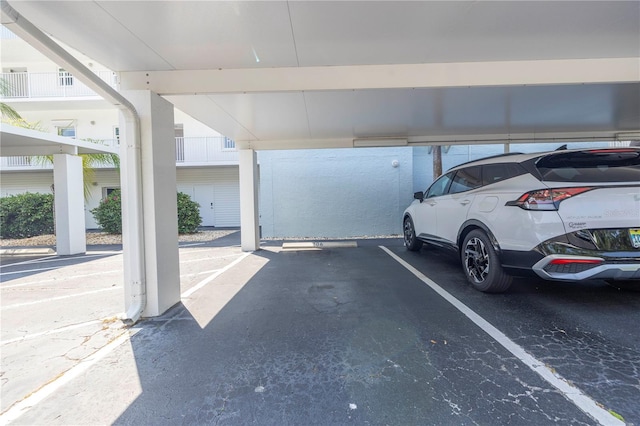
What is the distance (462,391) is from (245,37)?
3.72m

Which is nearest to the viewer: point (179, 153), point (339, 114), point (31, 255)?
point (339, 114)

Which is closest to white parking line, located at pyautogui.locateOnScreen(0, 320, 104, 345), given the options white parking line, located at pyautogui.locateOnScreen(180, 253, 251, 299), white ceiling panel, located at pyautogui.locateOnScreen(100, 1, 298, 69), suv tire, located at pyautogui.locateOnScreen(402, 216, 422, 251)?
white parking line, located at pyautogui.locateOnScreen(180, 253, 251, 299)

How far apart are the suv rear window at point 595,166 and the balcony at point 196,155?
521 inches

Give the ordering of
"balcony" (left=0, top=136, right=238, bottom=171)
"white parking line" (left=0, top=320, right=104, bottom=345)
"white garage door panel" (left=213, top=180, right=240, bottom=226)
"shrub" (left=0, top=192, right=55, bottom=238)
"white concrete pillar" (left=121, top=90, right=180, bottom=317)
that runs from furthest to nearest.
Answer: "white garage door panel" (left=213, top=180, right=240, bottom=226), "balcony" (left=0, top=136, right=238, bottom=171), "shrub" (left=0, top=192, right=55, bottom=238), "white concrete pillar" (left=121, top=90, right=180, bottom=317), "white parking line" (left=0, top=320, right=104, bottom=345)

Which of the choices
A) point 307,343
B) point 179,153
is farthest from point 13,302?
point 179,153

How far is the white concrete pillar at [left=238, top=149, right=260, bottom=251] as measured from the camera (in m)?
8.30

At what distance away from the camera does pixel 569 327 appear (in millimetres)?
3123

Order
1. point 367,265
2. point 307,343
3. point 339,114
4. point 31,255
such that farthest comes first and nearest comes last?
point 31,255
point 367,265
point 339,114
point 307,343

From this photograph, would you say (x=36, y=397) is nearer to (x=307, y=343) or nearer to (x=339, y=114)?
(x=307, y=343)

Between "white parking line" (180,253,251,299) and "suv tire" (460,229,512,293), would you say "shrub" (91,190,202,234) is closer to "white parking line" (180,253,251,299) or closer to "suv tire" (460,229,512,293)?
"white parking line" (180,253,251,299)

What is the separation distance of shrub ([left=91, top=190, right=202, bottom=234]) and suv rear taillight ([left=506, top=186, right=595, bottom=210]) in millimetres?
11733

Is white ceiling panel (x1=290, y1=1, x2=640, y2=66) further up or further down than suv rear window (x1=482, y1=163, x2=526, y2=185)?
further up

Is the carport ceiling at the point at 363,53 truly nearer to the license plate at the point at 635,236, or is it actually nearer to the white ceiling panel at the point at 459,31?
the white ceiling panel at the point at 459,31

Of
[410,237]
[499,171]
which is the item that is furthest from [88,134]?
[499,171]
